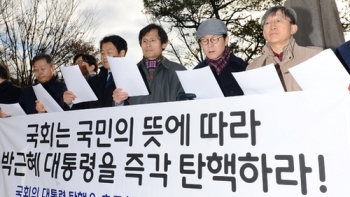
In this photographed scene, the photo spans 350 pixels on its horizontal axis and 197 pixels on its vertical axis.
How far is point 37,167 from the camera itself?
2424mm

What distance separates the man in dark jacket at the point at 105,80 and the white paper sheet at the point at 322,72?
5.07 feet

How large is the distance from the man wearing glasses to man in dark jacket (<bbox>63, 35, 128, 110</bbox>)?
2.66ft

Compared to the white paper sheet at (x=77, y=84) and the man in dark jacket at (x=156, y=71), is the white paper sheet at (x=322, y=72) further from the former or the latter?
the white paper sheet at (x=77, y=84)

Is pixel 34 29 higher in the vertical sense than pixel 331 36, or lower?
higher

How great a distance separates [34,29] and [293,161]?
8.07 metres

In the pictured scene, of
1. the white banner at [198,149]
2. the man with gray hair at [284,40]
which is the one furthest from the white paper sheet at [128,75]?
the man with gray hair at [284,40]

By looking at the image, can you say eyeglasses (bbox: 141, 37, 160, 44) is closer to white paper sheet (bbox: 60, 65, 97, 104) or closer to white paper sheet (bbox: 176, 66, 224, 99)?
white paper sheet (bbox: 60, 65, 97, 104)

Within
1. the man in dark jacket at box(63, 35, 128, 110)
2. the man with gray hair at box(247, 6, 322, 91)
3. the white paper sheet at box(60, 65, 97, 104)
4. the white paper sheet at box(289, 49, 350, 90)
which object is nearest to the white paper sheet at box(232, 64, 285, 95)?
the white paper sheet at box(289, 49, 350, 90)

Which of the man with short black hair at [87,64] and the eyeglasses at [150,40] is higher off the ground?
the man with short black hair at [87,64]

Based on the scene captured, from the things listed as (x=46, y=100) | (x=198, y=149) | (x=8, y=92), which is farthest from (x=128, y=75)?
(x=8, y=92)

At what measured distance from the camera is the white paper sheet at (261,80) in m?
1.60

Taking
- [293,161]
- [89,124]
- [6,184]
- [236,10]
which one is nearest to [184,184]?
[293,161]

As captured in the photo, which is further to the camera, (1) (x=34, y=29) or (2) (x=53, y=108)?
(1) (x=34, y=29)

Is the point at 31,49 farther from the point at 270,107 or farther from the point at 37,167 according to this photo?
the point at 270,107
